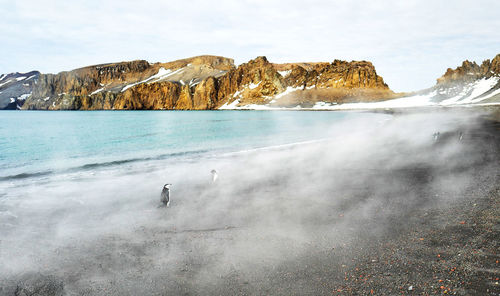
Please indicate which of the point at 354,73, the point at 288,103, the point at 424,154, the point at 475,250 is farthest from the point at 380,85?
the point at 475,250

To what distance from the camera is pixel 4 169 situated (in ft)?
60.1

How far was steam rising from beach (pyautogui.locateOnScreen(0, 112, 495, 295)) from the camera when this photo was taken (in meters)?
5.76

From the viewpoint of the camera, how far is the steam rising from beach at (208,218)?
18.9 feet

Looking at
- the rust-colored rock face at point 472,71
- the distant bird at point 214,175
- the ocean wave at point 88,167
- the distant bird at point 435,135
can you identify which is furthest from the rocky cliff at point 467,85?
the distant bird at point 214,175

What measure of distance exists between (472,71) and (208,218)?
18053cm

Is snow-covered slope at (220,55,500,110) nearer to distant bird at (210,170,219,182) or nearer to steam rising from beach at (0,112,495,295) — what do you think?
steam rising from beach at (0,112,495,295)

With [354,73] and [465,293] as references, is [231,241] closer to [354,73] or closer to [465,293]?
[465,293]

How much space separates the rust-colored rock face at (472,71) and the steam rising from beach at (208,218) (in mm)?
160258

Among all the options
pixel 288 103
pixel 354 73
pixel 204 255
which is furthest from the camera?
pixel 354 73

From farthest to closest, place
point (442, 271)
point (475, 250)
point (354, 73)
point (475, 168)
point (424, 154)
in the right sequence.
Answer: point (354, 73)
point (424, 154)
point (475, 168)
point (475, 250)
point (442, 271)

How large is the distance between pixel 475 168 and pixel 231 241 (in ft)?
35.8

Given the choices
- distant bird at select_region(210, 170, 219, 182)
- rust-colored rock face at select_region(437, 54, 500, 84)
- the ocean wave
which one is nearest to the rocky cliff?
rust-colored rock face at select_region(437, 54, 500, 84)

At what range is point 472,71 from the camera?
14538cm

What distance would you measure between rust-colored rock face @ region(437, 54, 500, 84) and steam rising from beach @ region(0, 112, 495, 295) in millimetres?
160258
